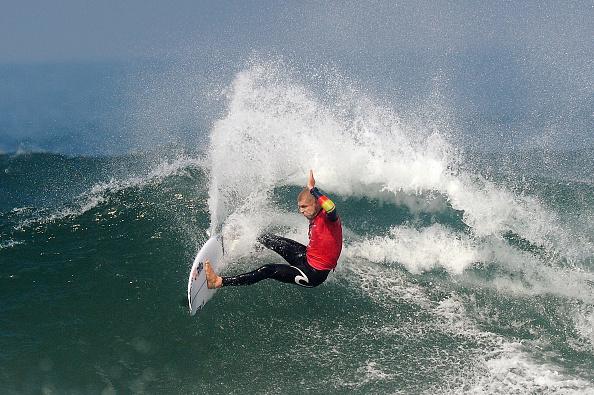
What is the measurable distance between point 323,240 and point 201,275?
1654mm

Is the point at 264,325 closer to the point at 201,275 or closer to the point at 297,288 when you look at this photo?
the point at 297,288

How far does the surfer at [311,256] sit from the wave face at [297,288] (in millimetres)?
498

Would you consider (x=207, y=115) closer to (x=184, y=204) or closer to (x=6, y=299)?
(x=184, y=204)

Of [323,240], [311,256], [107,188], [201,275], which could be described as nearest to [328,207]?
[323,240]

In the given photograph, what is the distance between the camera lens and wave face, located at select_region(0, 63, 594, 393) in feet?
19.9

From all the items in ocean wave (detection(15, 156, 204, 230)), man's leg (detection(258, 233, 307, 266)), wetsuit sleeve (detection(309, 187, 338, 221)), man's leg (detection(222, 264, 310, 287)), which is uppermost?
wetsuit sleeve (detection(309, 187, 338, 221))

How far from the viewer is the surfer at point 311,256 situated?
20.9 ft

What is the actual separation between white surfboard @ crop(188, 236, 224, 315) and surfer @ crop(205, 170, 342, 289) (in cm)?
14

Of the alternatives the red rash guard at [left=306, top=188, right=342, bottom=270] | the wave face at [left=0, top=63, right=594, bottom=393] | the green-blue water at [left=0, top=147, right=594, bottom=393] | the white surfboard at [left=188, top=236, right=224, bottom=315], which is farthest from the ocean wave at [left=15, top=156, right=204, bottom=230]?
the red rash guard at [left=306, top=188, right=342, bottom=270]

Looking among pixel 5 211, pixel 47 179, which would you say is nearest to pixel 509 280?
pixel 5 211

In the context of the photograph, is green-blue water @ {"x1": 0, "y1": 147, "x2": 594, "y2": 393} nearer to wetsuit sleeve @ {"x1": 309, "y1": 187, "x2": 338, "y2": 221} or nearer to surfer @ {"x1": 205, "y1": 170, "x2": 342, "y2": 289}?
surfer @ {"x1": 205, "y1": 170, "x2": 342, "y2": 289}

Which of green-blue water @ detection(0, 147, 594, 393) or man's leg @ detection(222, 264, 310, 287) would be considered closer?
green-blue water @ detection(0, 147, 594, 393)

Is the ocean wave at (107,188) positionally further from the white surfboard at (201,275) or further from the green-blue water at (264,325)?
the white surfboard at (201,275)

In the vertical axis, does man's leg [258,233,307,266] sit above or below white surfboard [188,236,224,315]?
above
